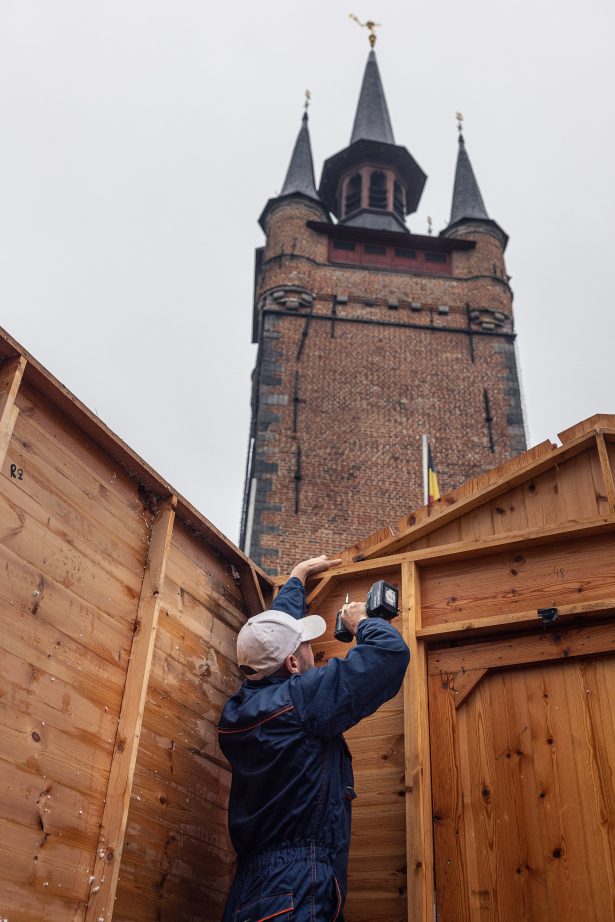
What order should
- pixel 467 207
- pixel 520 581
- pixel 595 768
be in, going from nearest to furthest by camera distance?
pixel 595 768 < pixel 520 581 < pixel 467 207

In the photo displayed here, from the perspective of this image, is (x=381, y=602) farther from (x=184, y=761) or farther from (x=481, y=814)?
(x=184, y=761)

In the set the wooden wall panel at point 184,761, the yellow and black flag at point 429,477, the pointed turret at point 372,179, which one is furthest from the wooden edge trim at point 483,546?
the pointed turret at point 372,179

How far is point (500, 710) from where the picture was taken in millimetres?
4312

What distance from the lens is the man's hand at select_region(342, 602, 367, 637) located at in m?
4.29

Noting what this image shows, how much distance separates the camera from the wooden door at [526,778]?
3811 mm

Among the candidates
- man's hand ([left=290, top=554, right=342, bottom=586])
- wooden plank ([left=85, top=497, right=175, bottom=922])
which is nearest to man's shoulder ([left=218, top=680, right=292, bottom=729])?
wooden plank ([left=85, top=497, right=175, bottom=922])

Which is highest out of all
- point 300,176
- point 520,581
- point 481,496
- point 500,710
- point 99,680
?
point 300,176

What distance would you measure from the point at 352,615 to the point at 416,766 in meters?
0.81

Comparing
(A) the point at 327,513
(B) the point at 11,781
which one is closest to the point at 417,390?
(A) the point at 327,513

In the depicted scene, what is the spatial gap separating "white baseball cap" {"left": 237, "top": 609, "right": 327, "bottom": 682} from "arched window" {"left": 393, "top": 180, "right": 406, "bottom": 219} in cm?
2167

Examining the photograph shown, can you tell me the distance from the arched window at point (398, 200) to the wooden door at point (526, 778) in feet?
70.2

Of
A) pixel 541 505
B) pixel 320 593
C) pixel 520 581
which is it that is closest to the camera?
pixel 520 581

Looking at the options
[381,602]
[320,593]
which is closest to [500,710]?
[381,602]

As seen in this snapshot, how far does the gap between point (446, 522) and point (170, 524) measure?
1613mm
